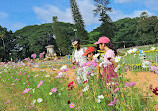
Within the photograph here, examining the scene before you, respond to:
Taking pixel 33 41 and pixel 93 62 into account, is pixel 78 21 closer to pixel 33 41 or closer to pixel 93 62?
pixel 33 41

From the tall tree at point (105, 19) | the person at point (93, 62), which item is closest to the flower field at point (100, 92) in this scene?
the person at point (93, 62)

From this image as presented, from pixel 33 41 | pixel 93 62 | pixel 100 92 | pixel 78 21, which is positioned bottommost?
pixel 100 92

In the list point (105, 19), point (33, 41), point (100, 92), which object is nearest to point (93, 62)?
point (100, 92)

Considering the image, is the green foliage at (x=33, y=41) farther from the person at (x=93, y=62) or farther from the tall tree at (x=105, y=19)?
the person at (x=93, y=62)

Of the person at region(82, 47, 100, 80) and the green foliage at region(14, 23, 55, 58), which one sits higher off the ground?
the green foliage at region(14, 23, 55, 58)

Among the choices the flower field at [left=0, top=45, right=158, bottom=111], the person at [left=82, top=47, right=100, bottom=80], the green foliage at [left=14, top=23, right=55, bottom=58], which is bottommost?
the flower field at [left=0, top=45, right=158, bottom=111]

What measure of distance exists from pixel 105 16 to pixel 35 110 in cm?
2237

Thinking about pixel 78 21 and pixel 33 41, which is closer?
pixel 78 21

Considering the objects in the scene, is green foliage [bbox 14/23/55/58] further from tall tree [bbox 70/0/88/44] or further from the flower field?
the flower field

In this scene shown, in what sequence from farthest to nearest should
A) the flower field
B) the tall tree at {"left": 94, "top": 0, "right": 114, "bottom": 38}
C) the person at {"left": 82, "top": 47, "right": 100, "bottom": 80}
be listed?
1. the tall tree at {"left": 94, "top": 0, "right": 114, "bottom": 38}
2. the person at {"left": 82, "top": 47, "right": 100, "bottom": 80}
3. the flower field

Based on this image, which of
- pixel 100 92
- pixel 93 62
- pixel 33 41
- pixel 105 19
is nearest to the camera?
pixel 93 62

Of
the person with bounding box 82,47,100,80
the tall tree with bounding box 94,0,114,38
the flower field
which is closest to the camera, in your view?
the flower field

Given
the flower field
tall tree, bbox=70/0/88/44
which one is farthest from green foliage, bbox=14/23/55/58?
the flower field

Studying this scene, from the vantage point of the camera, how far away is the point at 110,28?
2377 centimetres
